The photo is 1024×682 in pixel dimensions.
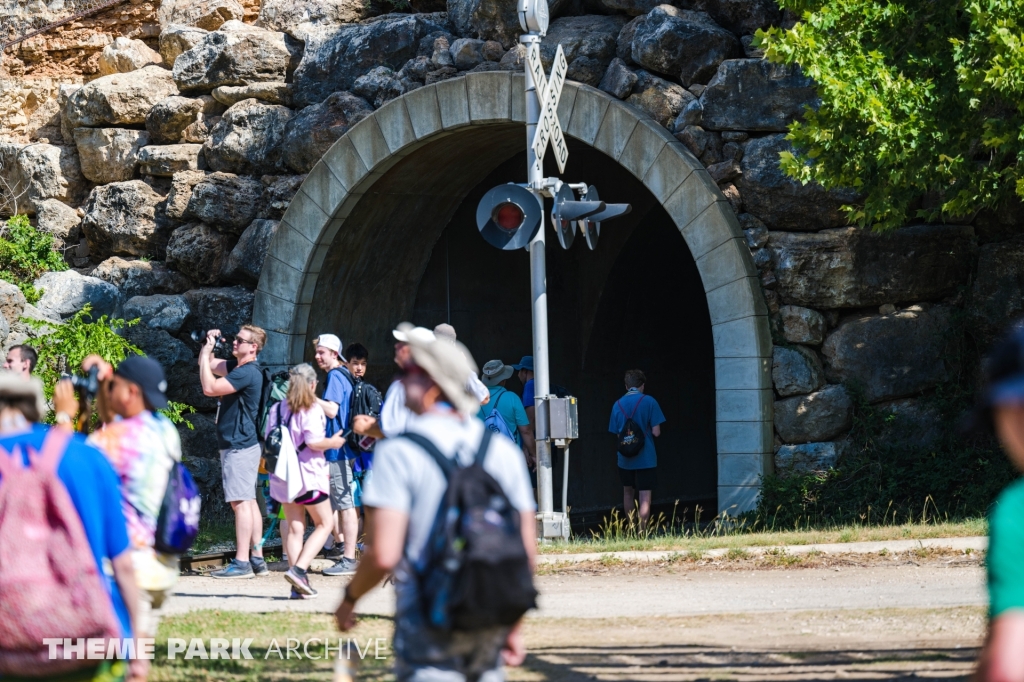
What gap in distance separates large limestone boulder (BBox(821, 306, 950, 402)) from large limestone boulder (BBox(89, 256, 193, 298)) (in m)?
7.53

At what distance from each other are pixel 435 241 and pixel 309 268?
2130 mm

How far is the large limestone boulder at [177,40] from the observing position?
15.0 metres

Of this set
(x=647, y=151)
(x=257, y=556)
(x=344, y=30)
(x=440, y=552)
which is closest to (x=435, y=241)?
(x=344, y=30)

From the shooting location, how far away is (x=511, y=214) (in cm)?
932

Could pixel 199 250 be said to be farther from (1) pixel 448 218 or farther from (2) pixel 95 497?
(2) pixel 95 497

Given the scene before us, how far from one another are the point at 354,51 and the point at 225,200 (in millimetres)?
2206

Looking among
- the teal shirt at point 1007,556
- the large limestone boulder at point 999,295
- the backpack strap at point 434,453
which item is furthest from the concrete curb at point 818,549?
the teal shirt at point 1007,556

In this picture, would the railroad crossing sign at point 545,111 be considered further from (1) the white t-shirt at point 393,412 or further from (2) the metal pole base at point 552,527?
(1) the white t-shirt at point 393,412

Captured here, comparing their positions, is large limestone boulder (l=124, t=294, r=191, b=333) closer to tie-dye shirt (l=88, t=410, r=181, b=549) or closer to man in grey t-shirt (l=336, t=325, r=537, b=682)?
tie-dye shirt (l=88, t=410, r=181, b=549)

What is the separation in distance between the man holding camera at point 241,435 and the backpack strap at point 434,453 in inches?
209

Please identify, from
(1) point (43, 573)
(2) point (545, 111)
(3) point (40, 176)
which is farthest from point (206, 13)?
(1) point (43, 573)

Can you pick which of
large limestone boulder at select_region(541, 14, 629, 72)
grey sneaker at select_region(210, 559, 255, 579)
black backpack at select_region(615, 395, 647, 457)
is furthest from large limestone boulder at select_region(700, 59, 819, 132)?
grey sneaker at select_region(210, 559, 255, 579)

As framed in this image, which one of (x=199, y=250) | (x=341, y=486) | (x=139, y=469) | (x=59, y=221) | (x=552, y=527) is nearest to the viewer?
(x=139, y=469)

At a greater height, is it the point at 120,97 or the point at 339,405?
the point at 120,97
